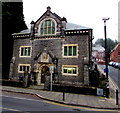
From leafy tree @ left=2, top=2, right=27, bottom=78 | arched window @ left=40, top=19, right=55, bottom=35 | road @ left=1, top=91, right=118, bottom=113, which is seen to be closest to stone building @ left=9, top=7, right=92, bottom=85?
arched window @ left=40, top=19, right=55, bottom=35

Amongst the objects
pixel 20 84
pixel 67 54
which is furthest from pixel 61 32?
pixel 20 84

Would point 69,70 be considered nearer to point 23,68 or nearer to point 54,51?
point 54,51

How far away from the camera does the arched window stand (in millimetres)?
20328

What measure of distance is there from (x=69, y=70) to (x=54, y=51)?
3962 mm

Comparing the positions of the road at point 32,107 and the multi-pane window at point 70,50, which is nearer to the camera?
the road at point 32,107

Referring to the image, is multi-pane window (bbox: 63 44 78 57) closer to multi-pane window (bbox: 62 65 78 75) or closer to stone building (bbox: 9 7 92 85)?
stone building (bbox: 9 7 92 85)

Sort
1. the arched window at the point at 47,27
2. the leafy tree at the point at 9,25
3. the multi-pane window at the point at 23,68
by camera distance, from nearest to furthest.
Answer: the arched window at the point at 47,27 → the multi-pane window at the point at 23,68 → the leafy tree at the point at 9,25

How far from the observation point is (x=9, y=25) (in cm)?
2662

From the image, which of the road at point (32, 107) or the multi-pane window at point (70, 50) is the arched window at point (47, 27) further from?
the road at point (32, 107)

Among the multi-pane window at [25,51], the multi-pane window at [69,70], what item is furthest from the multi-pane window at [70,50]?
the multi-pane window at [25,51]

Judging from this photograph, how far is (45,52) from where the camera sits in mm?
19922

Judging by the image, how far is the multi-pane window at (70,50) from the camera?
18.8m

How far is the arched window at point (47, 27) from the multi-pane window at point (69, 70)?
248 inches

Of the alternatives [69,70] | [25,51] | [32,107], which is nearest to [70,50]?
[69,70]
